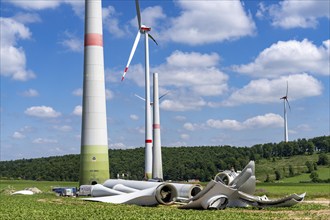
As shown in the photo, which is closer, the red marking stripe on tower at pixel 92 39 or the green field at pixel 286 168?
the red marking stripe on tower at pixel 92 39

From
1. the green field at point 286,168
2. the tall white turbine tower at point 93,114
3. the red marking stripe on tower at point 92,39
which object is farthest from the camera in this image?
the green field at point 286,168

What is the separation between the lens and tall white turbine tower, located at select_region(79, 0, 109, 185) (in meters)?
55.1

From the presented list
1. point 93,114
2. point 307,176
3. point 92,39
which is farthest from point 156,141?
point 307,176

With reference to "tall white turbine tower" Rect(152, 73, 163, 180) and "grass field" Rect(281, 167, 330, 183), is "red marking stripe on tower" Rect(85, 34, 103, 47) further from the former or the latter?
"grass field" Rect(281, 167, 330, 183)

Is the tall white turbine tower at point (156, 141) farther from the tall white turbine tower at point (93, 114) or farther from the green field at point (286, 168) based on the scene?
the green field at point (286, 168)

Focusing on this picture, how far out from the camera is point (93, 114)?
5522cm

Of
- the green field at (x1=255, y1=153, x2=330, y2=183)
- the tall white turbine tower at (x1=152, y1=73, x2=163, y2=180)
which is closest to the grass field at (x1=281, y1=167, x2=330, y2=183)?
the green field at (x1=255, y1=153, x2=330, y2=183)

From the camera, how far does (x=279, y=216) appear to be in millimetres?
30844

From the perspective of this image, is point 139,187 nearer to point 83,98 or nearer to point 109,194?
point 109,194

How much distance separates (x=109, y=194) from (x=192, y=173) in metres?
120

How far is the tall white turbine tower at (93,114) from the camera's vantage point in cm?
5509

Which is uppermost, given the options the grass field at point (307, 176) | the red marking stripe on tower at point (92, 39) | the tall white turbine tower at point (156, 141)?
the red marking stripe on tower at point (92, 39)

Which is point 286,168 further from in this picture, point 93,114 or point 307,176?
point 93,114

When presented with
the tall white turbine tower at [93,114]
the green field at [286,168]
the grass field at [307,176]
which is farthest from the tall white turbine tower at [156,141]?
the green field at [286,168]
